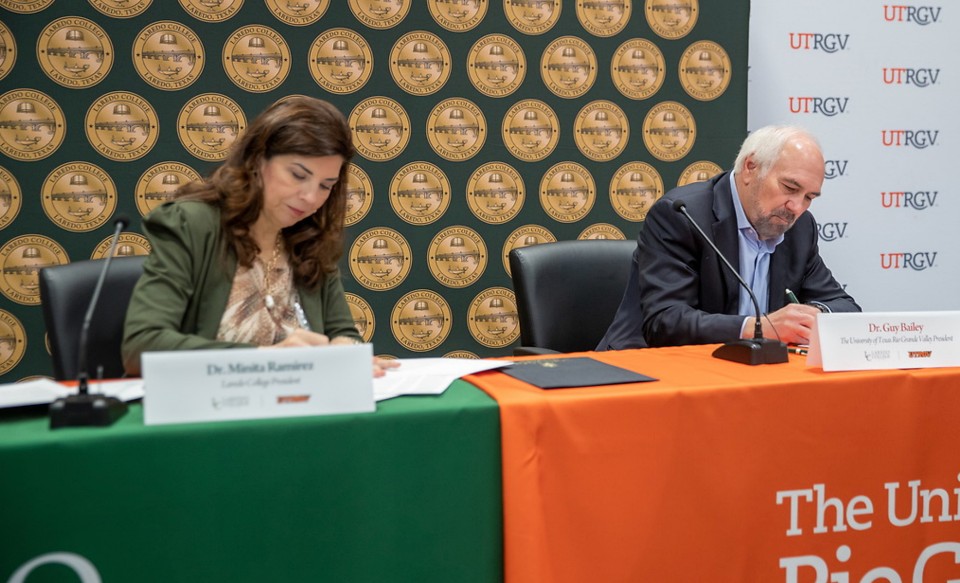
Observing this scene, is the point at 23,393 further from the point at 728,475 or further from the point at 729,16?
the point at 729,16

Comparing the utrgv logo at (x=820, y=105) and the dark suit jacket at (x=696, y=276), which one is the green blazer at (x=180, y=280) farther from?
the utrgv logo at (x=820, y=105)

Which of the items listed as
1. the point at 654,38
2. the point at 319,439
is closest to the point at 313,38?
the point at 654,38

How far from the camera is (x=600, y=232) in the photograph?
11.0 ft

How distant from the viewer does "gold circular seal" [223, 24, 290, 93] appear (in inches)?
115

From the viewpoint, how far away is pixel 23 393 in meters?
1.24

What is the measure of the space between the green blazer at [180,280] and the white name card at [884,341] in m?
1.22

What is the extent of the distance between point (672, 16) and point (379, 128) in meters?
1.33

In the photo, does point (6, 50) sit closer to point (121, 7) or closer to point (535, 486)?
point (121, 7)

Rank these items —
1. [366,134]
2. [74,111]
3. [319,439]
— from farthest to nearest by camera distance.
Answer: [366,134] → [74,111] → [319,439]

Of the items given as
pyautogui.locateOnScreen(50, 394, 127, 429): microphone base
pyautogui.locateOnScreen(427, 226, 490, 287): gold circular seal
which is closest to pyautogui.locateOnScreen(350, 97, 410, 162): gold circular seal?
pyautogui.locateOnScreen(427, 226, 490, 287): gold circular seal

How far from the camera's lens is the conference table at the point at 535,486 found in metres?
1.11

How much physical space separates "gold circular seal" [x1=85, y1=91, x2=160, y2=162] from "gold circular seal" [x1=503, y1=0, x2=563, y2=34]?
55.5 inches

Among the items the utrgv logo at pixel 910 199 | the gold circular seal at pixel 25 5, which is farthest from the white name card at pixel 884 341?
the gold circular seal at pixel 25 5

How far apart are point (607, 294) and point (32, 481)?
187 cm
